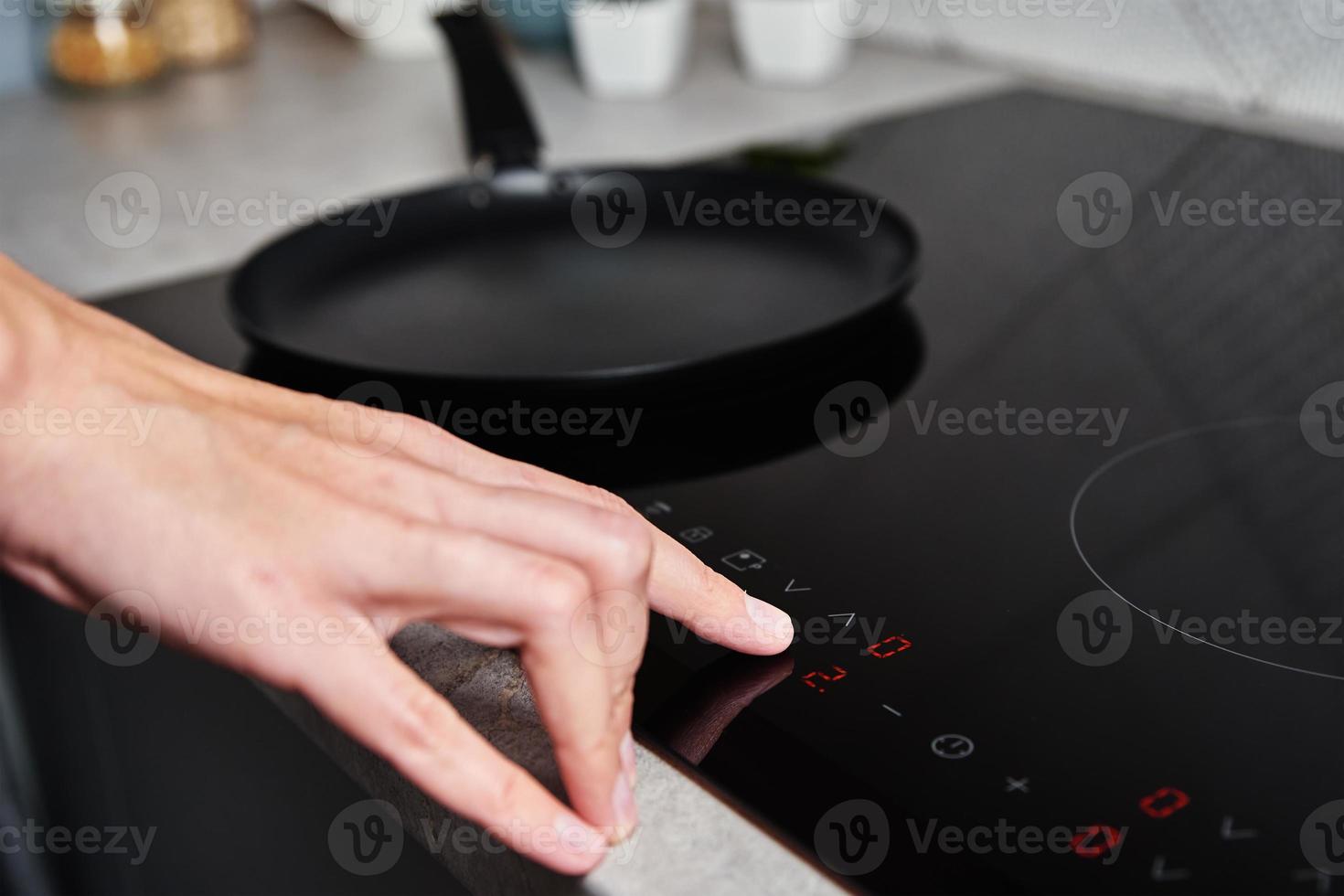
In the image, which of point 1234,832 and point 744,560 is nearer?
point 1234,832

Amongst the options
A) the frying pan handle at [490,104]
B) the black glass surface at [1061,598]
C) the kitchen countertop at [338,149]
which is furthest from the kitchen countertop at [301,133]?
the black glass surface at [1061,598]

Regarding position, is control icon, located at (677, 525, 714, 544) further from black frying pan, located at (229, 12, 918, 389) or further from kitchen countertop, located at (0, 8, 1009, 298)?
kitchen countertop, located at (0, 8, 1009, 298)

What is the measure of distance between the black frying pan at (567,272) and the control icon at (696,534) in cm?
8

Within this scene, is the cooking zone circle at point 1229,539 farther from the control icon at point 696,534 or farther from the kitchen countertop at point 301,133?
the kitchen countertop at point 301,133

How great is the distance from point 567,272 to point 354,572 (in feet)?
1.41

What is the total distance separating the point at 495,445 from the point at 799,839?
0.27 meters

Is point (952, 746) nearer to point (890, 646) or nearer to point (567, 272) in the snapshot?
point (890, 646)

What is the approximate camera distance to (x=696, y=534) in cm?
48

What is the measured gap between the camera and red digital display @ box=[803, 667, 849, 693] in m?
0.39

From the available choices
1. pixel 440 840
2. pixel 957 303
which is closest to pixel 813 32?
pixel 957 303

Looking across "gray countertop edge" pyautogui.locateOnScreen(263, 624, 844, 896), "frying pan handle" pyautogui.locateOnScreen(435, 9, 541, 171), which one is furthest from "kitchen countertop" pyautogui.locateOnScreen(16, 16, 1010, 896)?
"frying pan handle" pyautogui.locateOnScreen(435, 9, 541, 171)

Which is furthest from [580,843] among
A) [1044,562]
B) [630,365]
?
[630,365]

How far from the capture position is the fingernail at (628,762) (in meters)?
0.36

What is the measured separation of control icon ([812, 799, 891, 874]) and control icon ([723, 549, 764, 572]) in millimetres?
124
